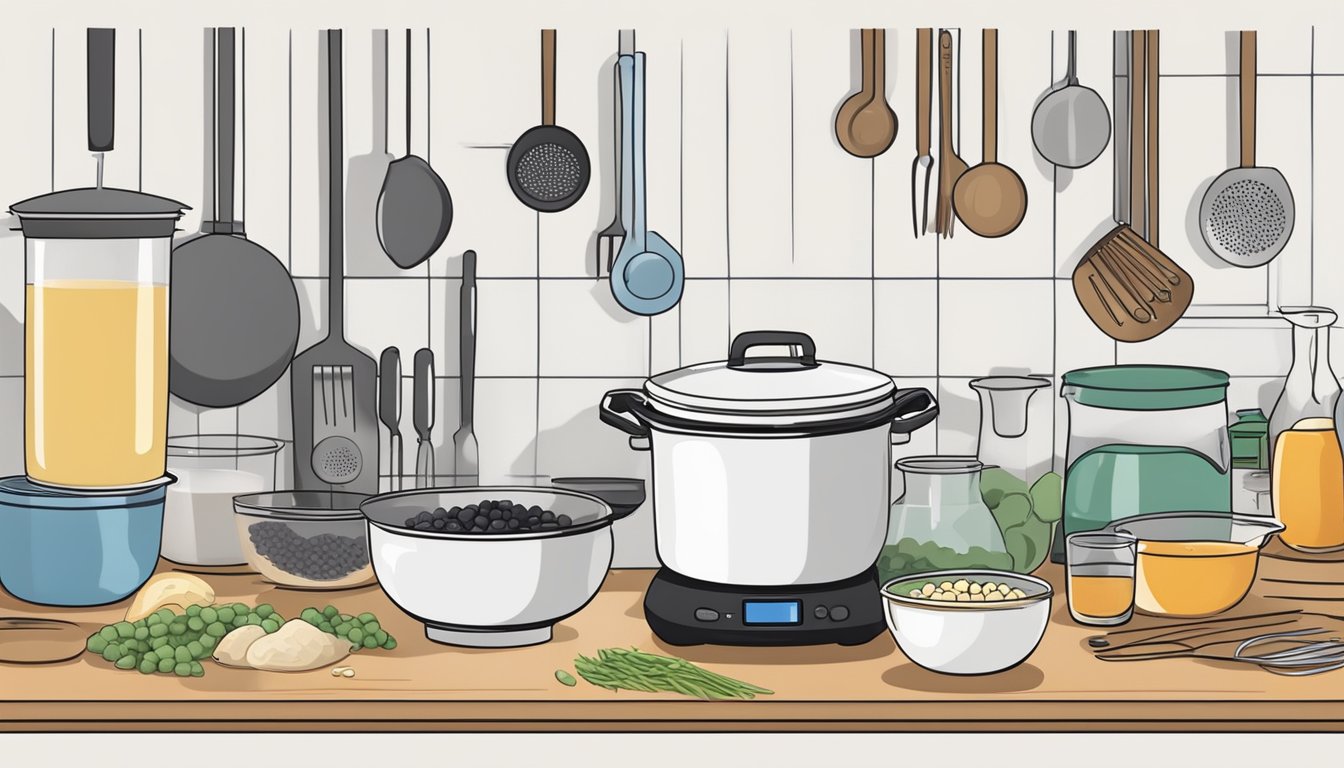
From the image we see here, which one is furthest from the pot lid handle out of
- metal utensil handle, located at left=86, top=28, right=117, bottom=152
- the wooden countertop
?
metal utensil handle, located at left=86, top=28, right=117, bottom=152

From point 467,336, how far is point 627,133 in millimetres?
378

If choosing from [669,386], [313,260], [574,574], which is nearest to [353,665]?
[574,574]

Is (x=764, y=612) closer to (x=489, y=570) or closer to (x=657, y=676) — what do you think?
(x=657, y=676)

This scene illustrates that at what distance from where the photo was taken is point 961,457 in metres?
2.07

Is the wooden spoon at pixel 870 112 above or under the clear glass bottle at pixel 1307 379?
above

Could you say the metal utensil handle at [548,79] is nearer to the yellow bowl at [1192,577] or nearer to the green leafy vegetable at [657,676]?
the green leafy vegetable at [657,676]

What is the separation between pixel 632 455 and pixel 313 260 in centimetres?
56

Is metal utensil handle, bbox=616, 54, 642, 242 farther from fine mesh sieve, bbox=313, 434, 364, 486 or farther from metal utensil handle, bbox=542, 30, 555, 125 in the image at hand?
fine mesh sieve, bbox=313, 434, 364, 486

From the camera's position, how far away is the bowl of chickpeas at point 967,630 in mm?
1603

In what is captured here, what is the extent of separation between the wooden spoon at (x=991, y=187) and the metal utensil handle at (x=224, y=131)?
1073mm

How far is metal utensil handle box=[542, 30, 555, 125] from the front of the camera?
213cm

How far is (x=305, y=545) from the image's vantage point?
1976 mm

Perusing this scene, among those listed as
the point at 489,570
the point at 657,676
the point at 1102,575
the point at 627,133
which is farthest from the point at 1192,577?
the point at 627,133

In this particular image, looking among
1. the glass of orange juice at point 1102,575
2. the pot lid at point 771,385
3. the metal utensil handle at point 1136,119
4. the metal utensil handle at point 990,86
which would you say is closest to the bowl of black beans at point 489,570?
the pot lid at point 771,385
